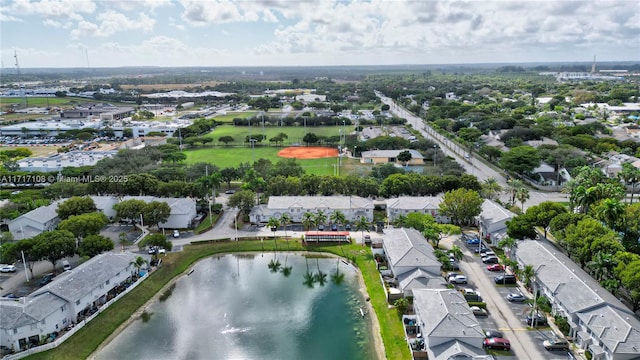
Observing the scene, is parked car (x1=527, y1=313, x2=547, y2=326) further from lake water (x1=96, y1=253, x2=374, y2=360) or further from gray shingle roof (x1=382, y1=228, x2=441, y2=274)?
lake water (x1=96, y1=253, x2=374, y2=360)

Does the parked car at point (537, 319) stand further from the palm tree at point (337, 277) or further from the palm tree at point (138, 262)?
the palm tree at point (138, 262)

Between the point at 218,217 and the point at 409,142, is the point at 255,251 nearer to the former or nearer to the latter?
the point at 218,217

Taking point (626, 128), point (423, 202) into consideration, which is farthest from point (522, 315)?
point (626, 128)

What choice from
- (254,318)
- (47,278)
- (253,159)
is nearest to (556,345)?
(254,318)

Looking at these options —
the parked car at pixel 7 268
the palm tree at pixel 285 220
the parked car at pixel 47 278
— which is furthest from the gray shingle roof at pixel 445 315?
the parked car at pixel 7 268

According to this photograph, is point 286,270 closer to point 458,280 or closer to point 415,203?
point 458,280

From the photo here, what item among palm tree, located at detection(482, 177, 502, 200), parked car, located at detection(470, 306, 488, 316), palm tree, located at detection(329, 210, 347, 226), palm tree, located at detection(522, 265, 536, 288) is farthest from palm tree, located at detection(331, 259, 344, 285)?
palm tree, located at detection(482, 177, 502, 200)
